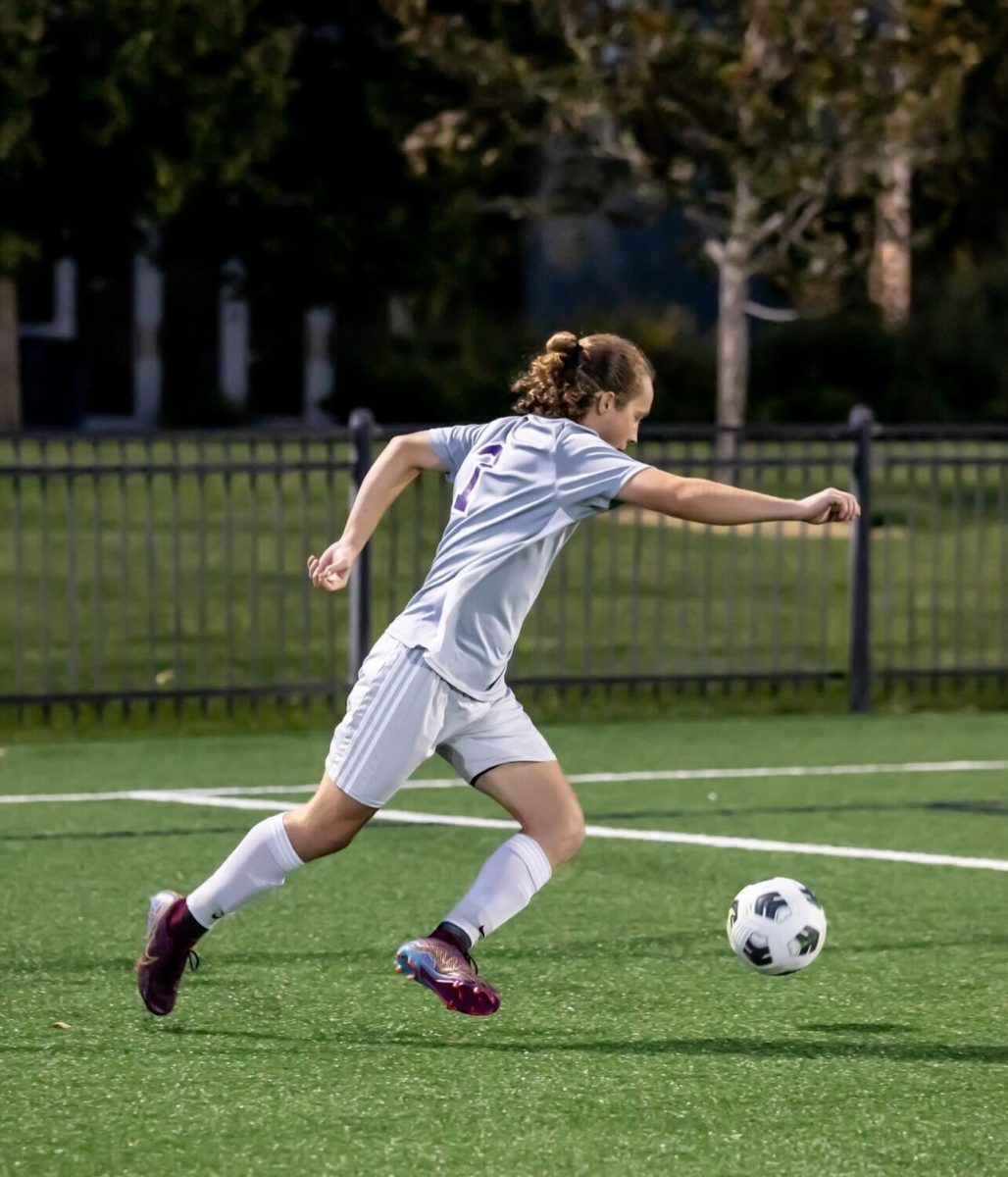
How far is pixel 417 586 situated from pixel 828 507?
30.6 feet

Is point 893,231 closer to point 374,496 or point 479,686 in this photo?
point 374,496

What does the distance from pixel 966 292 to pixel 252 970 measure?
81.2 ft

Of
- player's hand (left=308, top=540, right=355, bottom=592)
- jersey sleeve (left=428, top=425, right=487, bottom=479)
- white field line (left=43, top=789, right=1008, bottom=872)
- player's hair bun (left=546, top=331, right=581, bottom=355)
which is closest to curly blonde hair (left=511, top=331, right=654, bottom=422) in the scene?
player's hair bun (left=546, top=331, right=581, bottom=355)

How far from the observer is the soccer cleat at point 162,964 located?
18.0ft

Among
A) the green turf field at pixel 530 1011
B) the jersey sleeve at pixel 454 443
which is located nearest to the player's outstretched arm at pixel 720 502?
the jersey sleeve at pixel 454 443

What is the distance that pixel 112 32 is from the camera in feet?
56.7

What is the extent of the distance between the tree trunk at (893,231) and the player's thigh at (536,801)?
13374mm

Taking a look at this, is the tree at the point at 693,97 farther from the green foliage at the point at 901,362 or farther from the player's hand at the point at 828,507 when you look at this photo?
the player's hand at the point at 828,507

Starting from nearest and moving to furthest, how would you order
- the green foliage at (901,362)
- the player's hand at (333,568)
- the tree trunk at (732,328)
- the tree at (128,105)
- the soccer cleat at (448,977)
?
the soccer cleat at (448,977), the player's hand at (333,568), the tree at (128,105), the tree trunk at (732,328), the green foliage at (901,362)

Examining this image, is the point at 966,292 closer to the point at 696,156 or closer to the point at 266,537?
the point at 696,156

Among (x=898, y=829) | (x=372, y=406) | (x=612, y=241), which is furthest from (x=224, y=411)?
(x=898, y=829)

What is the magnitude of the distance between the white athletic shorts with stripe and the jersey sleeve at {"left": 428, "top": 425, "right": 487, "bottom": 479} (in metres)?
0.53

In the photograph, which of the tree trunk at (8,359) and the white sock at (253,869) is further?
the tree trunk at (8,359)

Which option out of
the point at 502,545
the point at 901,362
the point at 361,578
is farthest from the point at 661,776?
the point at 901,362
